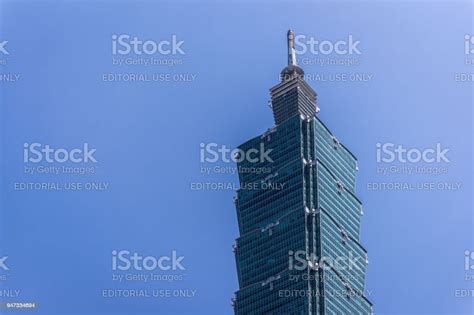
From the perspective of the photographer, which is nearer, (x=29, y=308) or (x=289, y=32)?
(x=29, y=308)

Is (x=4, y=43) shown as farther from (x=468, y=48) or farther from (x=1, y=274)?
(x=468, y=48)

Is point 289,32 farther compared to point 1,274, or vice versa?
point 289,32

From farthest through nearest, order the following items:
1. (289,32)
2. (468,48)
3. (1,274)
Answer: (289,32) → (468,48) → (1,274)

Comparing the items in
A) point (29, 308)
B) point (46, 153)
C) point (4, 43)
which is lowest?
point (29, 308)

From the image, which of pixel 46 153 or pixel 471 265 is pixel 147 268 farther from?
pixel 471 265

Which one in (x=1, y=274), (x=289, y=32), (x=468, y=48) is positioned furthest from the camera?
(x=289, y=32)

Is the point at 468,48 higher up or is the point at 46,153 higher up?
the point at 468,48

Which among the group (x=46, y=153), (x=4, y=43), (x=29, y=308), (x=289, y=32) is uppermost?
(x=289, y=32)

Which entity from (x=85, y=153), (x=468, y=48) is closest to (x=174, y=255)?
(x=85, y=153)

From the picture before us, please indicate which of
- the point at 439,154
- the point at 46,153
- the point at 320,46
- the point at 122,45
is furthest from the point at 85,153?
the point at 439,154
